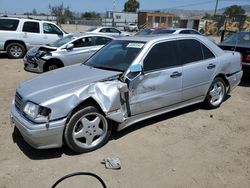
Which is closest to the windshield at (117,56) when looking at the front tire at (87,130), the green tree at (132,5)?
the front tire at (87,130)

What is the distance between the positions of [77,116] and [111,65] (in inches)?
50.3

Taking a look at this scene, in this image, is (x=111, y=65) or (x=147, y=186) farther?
(x=111, y=65)

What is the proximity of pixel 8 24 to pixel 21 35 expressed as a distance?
0.71 m

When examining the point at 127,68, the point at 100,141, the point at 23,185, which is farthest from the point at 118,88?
the point at 23,185

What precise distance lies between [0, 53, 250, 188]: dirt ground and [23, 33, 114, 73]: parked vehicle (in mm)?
3964

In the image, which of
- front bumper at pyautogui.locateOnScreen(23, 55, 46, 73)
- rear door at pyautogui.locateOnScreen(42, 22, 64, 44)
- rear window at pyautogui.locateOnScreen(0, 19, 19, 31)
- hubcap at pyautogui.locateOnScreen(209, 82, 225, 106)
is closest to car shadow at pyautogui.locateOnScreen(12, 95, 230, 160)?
hubcap at pyautogui.locateOnScreen(209, 82, 225, 106)

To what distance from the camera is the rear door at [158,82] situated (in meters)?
4.57

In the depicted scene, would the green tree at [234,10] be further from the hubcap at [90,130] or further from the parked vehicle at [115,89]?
the hubcap at [90,130]

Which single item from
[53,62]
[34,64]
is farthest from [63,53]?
[34,64]

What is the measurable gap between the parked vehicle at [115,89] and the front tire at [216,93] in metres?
0.02

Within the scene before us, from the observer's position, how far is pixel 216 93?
6.14 meters

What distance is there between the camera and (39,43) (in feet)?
44.2

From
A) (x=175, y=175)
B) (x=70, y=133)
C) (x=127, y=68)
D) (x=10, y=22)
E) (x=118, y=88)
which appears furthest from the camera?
(x=10, y=22)

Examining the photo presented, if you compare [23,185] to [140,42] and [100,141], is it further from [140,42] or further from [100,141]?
[140,42]
